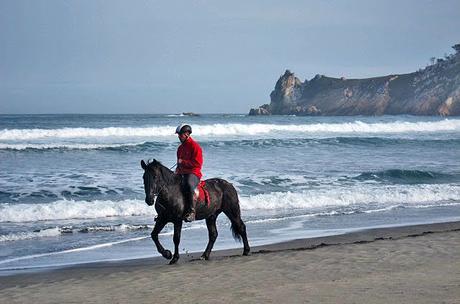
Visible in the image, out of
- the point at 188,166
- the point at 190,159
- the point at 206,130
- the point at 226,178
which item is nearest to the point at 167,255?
the point at 188,166

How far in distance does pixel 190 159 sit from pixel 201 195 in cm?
55

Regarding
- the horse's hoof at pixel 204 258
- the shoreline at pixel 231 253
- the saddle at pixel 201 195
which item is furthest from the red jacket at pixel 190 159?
the shoreline at pixel 231 253

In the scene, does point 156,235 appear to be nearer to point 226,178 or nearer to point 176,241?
point 176,241

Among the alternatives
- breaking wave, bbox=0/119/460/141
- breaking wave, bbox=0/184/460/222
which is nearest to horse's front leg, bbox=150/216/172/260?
breaking wave, bbox=0/184/460/222

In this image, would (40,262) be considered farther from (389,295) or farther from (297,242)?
(389,295)

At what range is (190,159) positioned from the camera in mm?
9523

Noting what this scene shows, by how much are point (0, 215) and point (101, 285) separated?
287 inches

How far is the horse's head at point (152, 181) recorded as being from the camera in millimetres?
8648

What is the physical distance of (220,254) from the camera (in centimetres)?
1020

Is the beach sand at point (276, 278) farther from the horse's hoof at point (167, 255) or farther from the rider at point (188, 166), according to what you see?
the rider at point (188, 166)

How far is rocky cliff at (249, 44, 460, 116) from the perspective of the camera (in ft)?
424

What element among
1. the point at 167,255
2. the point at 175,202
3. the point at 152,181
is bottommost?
the point at 167,255

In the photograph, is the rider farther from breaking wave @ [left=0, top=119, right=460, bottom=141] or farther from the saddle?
breaking wave @ [left=0, top=119, right=460, bottom=141]

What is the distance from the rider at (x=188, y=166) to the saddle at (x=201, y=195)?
10cm
